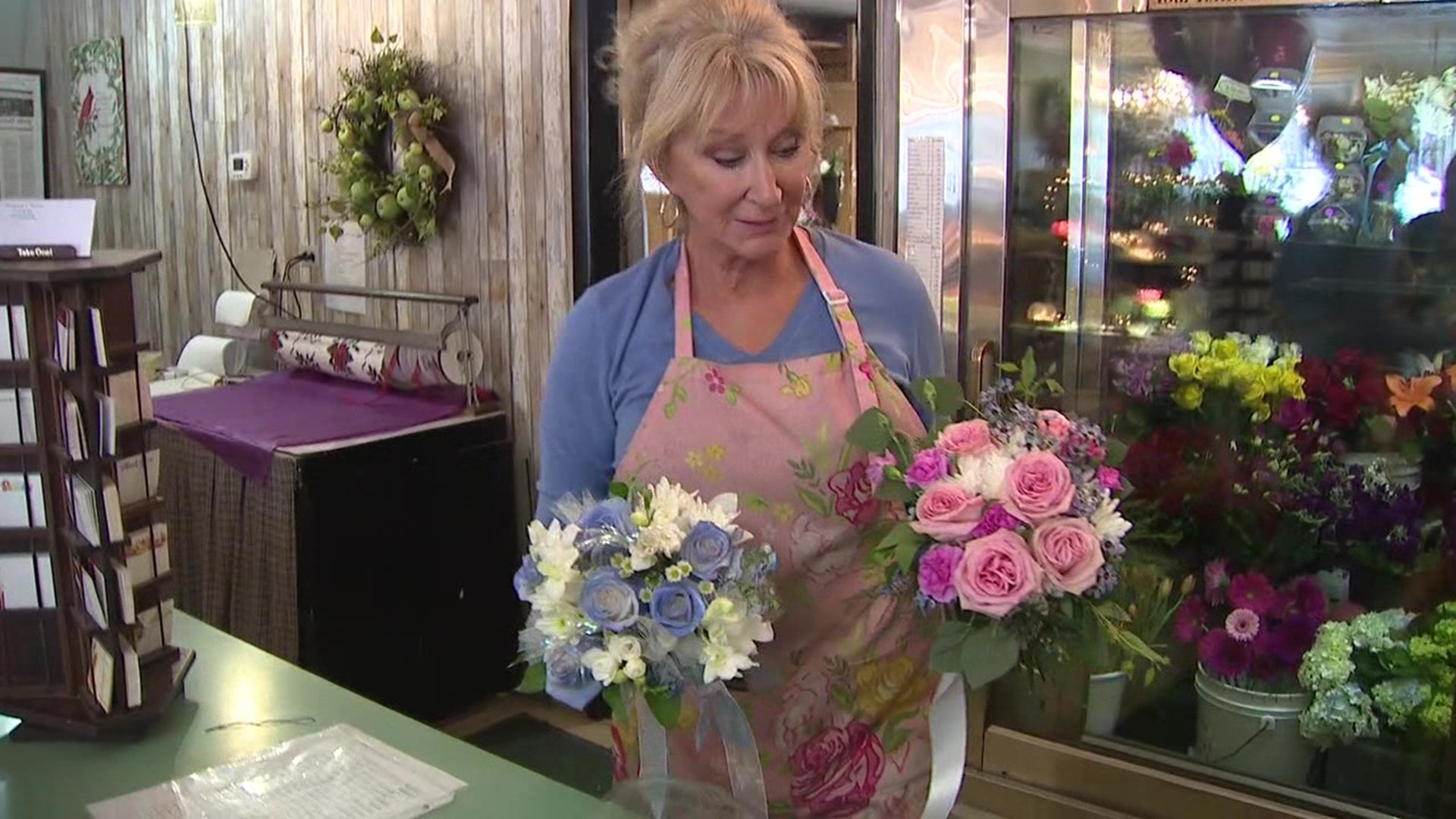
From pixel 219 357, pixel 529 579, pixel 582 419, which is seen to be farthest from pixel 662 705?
pixel 219 357

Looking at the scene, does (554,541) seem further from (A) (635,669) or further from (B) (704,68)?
(B) (704,68)

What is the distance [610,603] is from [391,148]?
2.92 m

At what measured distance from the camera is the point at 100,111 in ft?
17.9

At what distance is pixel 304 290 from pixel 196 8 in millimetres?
1272

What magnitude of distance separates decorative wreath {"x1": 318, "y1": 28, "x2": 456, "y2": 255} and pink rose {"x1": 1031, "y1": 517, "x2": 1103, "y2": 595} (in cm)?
278

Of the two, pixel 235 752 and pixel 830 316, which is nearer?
pixel 235 752

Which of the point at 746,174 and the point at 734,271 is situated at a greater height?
the point at 746,174

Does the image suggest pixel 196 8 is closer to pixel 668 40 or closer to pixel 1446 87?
pixel 668 40

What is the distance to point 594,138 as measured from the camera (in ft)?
10.6

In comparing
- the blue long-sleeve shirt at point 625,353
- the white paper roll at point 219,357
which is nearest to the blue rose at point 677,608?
the blue long-sleeve shirt at point 625,353

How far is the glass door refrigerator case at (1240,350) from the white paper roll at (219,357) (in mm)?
2749

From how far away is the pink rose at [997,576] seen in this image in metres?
1.02

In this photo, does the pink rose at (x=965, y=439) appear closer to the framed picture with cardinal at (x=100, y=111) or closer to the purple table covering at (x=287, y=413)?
the purple table covering at (x=287, y=413)

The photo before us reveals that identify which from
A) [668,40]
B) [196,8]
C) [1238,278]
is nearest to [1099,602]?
[668,40]
